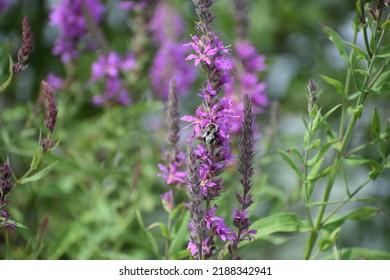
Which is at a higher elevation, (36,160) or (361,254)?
(36,160)

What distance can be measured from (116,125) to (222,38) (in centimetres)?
120

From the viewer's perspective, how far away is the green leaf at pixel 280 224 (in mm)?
1516

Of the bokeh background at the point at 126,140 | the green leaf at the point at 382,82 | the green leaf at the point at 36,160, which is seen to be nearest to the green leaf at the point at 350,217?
the bokeh background at the point at 126,140

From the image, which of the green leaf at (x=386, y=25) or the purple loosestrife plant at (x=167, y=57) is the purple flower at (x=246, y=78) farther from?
the green leaf at (x=386, y=25)

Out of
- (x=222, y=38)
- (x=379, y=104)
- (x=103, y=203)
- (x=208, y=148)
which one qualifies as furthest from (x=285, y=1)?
(x=208, y=148)

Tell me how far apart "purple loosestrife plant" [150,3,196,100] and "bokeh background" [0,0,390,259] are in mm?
65

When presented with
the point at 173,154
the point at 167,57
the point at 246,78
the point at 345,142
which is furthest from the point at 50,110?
the point at 167,57

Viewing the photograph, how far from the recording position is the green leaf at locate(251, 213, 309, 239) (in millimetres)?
1516

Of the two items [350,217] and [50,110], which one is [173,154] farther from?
[350,217]

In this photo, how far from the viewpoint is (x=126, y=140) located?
2500 mm

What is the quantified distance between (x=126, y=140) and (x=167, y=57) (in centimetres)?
41

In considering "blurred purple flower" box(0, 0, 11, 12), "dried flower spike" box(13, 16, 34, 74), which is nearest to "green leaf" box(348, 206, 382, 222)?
"dried flower spike" box(13, 16, 34, 74)

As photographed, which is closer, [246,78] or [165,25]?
[246,78]
